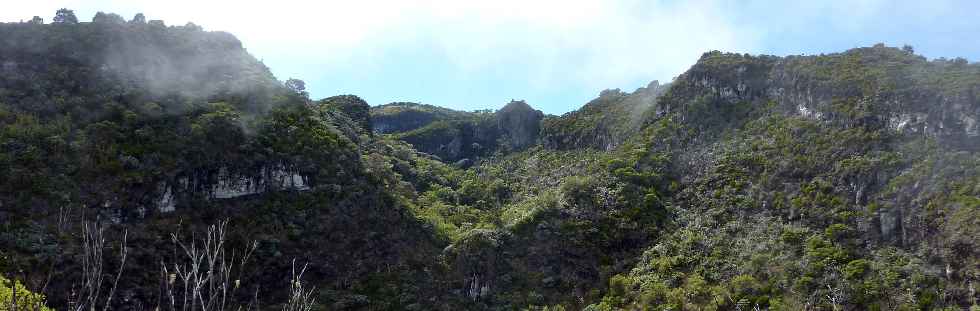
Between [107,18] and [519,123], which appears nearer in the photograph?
[107,18]

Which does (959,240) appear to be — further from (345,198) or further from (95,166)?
(95,166)

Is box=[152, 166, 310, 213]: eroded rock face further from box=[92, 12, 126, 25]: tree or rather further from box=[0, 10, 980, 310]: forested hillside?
box=[92, 12, 126, 25]: tree

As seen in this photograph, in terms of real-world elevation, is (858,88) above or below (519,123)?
below

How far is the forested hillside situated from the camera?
31.6 metres

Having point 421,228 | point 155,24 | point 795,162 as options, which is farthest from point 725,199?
point 155,24

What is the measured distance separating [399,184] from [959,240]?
41.4m

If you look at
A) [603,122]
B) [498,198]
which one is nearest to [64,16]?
[498,198]

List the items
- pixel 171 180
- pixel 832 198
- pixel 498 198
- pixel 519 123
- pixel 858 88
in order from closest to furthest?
pixel 832 198
pixel 171 180
pixel 858 88
pixel 498 198
pixel 519 123

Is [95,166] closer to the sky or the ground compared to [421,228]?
closer to the sky

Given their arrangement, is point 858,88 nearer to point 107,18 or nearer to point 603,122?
point 603,122

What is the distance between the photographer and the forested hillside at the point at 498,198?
3158 centimetres

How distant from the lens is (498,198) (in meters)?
59.0

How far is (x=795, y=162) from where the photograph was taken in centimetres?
4172

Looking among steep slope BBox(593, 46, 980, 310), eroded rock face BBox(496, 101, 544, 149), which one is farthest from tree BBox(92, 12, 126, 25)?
steep slope BBox(593, 46, 980, 310)
